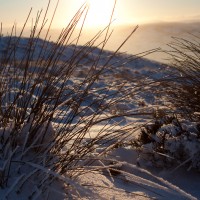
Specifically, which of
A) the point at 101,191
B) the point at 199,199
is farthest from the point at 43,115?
the point at 199,199

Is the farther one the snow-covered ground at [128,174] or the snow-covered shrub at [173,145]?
the snow-covered shrub at [173,145]

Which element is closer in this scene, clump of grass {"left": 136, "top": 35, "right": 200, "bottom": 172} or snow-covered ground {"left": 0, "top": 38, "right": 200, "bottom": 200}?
snow-covered ground {"left": 0, "top": 38, "right": 200, "bottom": 200}

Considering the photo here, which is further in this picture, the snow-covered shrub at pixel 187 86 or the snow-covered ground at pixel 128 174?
the snow-covered shrub at pixel 187 86

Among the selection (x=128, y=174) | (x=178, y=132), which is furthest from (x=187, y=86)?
(x=128, y=174)

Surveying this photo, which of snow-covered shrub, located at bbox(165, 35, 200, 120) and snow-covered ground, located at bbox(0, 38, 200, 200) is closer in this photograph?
snow-covered ground, located at bbox(0, 38, 200, 200)

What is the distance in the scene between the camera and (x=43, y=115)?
1559 mm

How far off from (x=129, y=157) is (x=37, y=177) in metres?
1.03

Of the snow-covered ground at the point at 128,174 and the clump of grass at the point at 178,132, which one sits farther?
the clump of grass at the point at 178,132

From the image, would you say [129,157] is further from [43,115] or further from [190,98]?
[43,115]

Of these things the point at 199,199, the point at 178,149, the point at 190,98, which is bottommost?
the point at 199,199

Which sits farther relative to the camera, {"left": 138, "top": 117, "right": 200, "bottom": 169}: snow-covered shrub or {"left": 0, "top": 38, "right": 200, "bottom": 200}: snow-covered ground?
{"left": 138, "top": 117, "right": 200, "bottom": 169}: snow-covered shrub

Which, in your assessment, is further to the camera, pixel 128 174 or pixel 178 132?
pixel 178 132

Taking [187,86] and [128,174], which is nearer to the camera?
[128,174]

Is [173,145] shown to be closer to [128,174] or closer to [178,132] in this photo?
[178,132]
